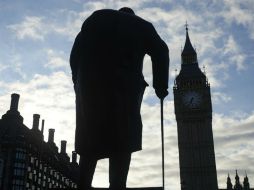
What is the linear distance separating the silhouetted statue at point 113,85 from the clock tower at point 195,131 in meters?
84.0

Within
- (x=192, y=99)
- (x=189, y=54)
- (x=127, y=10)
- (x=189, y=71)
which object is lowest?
(x=127, y=10)

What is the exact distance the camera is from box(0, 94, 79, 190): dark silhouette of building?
6406cm

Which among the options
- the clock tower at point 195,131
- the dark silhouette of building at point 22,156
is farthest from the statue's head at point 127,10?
A: the clock tower at point 195,131

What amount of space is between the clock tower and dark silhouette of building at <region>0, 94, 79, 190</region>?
26219mm

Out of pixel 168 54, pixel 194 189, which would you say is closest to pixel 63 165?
pixel 194 189

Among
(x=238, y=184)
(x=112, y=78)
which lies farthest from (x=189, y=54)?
(x=112, y=78)

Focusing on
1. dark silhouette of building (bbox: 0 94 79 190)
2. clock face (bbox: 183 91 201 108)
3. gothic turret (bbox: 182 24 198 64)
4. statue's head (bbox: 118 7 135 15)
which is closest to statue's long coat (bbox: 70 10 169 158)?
statue's head (bbox: 118 7 135 15)

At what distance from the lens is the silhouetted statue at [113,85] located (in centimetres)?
412

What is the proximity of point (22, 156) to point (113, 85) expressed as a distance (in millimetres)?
65065

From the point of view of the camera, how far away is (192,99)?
9081 cm

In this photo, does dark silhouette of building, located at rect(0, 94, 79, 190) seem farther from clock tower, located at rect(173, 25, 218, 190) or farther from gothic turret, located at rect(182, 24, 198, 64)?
gothic turret, located at rect(182, 24, 198, 64)

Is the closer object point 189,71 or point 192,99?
point 192,99

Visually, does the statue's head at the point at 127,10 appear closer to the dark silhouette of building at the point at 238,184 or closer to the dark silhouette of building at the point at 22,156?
the dark silhouette of building at the point at 22,156

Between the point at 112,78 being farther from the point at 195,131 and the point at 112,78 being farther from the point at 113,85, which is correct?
the point at 195,131
